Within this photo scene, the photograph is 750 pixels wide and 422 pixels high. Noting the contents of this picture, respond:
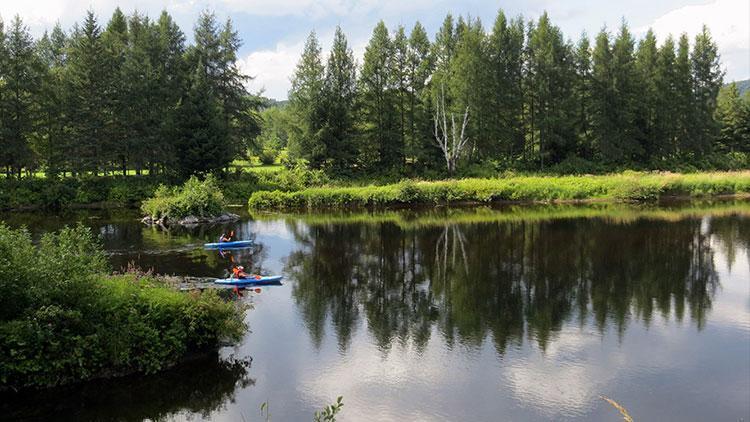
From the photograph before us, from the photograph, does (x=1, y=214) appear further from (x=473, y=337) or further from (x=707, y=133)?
(x=707, y=133)

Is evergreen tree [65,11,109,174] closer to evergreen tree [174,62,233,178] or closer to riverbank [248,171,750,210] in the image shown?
evergreen tree [174,62,233,178]

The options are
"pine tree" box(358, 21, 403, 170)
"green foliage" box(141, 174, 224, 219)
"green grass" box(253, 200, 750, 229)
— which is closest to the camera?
"green grass" box(253, 200, 750, 229)

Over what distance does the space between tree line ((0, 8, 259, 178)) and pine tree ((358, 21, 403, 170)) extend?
13.8 m

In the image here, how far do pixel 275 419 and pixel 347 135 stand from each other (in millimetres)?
49806

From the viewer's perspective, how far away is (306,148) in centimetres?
5950

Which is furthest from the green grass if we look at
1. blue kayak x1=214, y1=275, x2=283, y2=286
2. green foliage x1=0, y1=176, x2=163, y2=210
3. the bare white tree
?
blue kayak x1=214, y1=275, x2=283, y2=286

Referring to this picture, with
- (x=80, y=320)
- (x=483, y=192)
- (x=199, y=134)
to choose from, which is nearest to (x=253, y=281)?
(x=80, y=320)

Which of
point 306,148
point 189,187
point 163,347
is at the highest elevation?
point 306,148

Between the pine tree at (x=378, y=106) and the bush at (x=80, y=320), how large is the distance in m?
48.2

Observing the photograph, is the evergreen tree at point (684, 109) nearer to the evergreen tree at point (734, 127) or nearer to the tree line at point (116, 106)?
the evergreen tree at point (734, 127)

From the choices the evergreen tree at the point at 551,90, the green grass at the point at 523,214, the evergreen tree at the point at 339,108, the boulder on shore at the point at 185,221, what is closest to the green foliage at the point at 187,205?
the boulder on shore at the point at 185,221

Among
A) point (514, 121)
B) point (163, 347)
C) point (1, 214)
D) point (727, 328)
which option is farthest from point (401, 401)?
point (514, 121)

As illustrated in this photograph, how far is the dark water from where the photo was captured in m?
13.0

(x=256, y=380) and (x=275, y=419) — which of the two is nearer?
(x=275, y=419)
